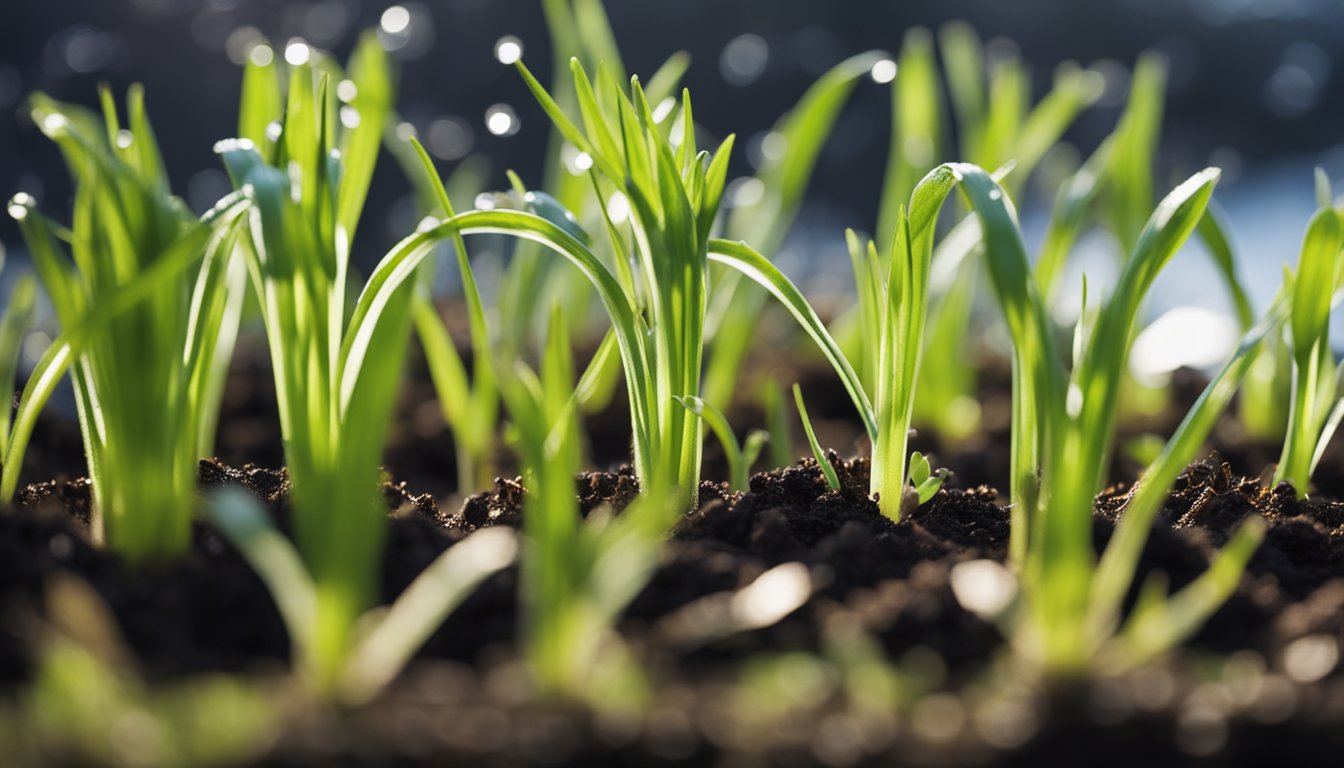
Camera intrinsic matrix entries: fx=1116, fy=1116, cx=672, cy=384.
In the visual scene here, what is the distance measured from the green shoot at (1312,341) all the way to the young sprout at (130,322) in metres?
0.93

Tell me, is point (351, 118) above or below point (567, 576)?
above

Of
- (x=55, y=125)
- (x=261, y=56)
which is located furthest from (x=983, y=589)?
(x=261, y=56)

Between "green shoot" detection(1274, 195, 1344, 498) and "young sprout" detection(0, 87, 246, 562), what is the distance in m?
0.93

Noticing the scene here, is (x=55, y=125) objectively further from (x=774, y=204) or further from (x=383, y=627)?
(x=774, y=204)

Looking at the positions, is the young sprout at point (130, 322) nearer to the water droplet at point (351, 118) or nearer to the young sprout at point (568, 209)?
the water droplet at point (351, 118)

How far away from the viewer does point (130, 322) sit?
83 centimetres

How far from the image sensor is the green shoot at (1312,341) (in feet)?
3.30

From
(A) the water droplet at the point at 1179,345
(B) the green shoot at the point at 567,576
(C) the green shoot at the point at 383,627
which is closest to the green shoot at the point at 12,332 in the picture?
(C) the green shoot at the point at 383,627

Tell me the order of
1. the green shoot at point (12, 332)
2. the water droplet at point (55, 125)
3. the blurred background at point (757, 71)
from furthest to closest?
the blurred background at point (757, 71), the green shoot at point (12, 332), the water droplet at point (55, 125)

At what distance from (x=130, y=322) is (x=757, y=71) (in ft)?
12.0

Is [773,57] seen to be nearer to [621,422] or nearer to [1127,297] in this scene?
[621,422]

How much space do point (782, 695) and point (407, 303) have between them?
376mm

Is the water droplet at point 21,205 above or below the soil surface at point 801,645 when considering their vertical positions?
above

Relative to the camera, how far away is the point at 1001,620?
2.24ft
